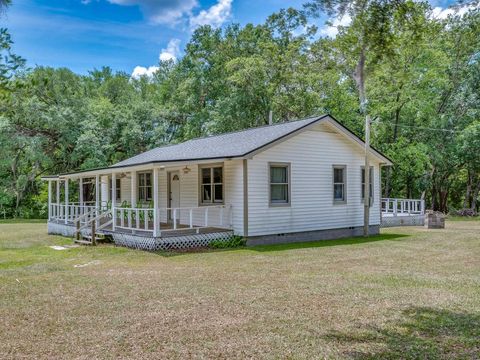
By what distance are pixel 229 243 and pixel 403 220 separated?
11.1 metres

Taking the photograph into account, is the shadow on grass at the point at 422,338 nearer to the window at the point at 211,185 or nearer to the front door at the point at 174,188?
the window at the point at 211,185

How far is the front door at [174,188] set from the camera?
52.3ft

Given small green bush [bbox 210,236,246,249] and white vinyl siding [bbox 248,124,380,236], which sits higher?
white vinyl siding [bbox 248,124,380,236]

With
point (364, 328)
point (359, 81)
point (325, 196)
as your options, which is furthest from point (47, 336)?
point (325, 196)

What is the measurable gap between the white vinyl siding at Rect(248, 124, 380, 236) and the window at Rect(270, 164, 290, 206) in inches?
6.9

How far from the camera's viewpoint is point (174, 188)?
53.1 ft

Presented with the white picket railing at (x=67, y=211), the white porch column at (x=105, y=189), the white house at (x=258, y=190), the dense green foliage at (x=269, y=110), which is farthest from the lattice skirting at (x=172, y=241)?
the dense green foliage at (x=269, y=110)

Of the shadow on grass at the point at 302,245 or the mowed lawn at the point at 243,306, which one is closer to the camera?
the mowed lawn at the point at 243,306

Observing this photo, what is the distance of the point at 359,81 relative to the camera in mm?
5832

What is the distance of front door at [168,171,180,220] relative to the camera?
15.9m

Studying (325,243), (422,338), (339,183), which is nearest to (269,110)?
(339,183)

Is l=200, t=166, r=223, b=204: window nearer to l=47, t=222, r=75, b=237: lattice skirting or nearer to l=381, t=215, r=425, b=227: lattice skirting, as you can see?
l=47, t=222, r=75, b=237: lattice skirting

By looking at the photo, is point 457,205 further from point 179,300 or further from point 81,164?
point 179,300

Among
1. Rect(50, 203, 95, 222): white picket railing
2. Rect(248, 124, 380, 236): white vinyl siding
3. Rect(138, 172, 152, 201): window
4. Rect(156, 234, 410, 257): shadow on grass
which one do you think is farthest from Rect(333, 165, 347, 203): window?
Rect(50, 203, 95, 222): white picket railing
